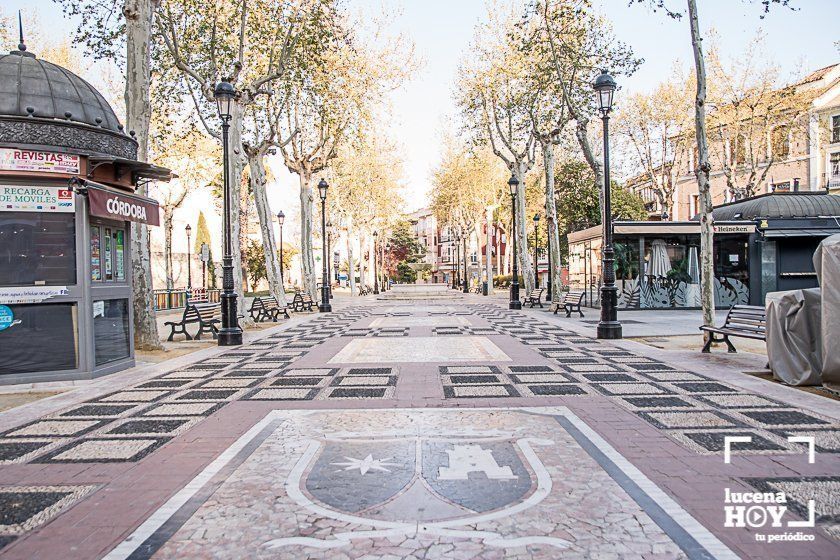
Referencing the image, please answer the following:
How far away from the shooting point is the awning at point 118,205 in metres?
8.96

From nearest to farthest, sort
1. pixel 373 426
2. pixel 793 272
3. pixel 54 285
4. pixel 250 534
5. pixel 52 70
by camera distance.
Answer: pixel 250 534, pixel 373 426, pixel 54 285, pixel 52 70, pixel 793 272

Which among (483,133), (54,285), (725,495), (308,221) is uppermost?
(483,133)

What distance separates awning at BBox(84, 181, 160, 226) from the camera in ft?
29.4

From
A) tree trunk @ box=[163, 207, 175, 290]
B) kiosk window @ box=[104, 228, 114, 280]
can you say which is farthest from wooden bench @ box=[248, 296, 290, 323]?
tree trunk @ box=[163, 207, 175, 290]

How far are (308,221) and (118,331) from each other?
1955 cm

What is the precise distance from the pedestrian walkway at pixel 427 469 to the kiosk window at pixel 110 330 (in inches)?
45.5

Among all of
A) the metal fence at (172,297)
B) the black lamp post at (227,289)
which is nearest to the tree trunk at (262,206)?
the metal fence at (172,297)

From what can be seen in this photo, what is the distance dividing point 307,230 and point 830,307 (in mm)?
24728

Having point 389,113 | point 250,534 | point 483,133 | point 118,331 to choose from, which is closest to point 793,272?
point 483,133

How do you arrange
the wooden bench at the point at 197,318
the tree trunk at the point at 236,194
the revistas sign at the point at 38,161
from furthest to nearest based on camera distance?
the tree trunk at the point at 236,194
the wooden bench at the point at 197,318
the revistas sign at the point at 38,161

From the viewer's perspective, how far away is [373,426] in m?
5.91

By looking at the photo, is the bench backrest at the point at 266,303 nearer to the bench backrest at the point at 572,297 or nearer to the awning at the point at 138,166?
the awning at the point at 138,166

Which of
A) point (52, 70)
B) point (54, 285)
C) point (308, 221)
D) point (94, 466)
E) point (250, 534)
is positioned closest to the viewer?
point (250, 534)

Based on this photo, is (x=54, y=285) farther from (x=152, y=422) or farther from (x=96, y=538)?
(x=96, y=538)
